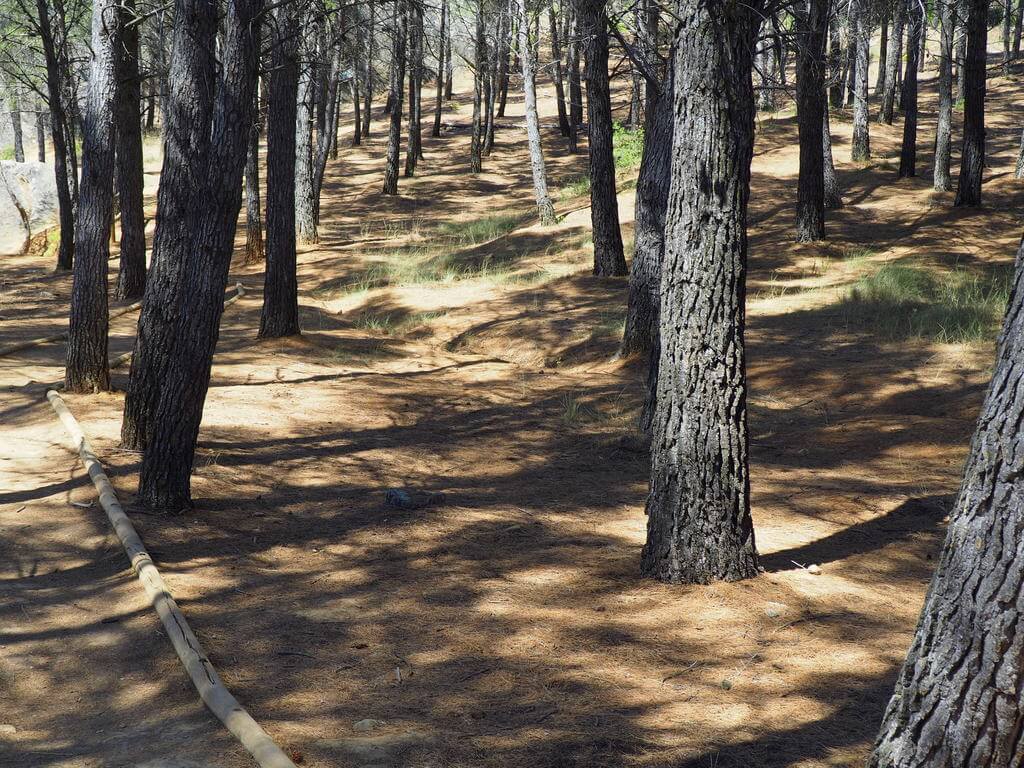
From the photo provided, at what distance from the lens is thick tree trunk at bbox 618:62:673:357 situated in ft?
30.9

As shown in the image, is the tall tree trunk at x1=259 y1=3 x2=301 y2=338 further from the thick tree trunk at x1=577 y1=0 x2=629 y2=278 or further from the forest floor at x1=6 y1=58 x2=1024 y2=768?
the thick tree trunk at x1=577 y1=0 x2=629 y2=278

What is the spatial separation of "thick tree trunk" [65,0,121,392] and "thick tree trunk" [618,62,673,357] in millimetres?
5062

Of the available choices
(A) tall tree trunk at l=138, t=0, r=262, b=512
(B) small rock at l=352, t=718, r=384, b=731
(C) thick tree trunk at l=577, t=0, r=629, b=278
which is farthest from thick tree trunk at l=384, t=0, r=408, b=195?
(B) small rock at l=352, t=718, r=384, b=731

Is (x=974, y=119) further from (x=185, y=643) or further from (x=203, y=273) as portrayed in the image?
(x=185, y=643)

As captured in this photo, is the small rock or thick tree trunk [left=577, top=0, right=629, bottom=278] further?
thick tree trunk [left=577, top=0, right=629, bottom=278]

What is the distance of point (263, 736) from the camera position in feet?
11.3

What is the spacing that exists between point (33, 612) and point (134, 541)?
78 centimetres

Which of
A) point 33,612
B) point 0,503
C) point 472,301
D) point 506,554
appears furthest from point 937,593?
point 472,301

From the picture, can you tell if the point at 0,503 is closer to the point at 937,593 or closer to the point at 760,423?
the point at 937,593

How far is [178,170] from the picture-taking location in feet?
21.2

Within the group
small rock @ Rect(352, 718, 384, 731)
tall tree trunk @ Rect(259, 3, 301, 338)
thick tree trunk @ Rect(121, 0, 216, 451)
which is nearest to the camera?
small rock @ Rect(352, 718, 384, 731)

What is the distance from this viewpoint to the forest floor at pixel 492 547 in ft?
12.3

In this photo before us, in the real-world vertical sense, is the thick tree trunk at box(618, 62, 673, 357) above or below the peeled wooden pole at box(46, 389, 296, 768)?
above

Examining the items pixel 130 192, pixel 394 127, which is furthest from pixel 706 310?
pixel 394 127
